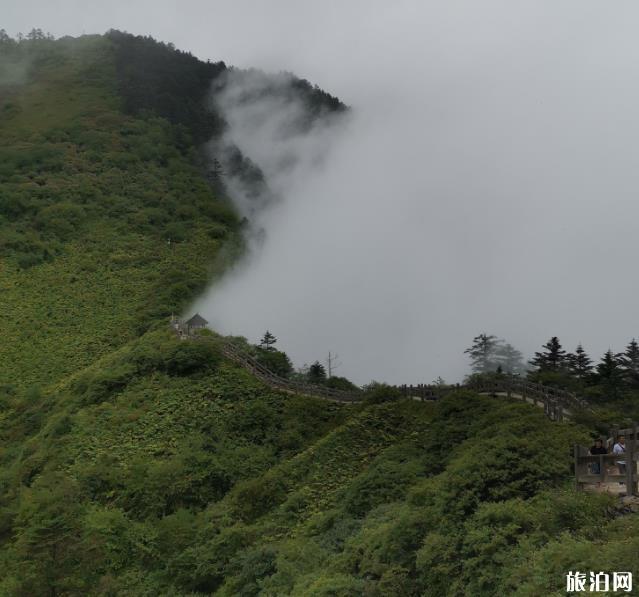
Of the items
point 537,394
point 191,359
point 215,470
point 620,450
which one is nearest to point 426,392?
point 537,394

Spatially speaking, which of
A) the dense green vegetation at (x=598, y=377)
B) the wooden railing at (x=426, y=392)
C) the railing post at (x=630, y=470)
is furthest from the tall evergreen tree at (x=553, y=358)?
the railing post at (x=630, y=470)

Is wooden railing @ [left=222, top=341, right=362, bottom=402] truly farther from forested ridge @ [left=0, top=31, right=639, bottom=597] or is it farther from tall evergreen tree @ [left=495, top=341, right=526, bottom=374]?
tall evergreen tree @ [left=495, top=341, right=526, bottom=374]

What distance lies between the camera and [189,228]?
247 ft

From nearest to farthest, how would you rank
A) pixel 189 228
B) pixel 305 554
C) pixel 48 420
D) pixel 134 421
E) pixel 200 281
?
pixel 305 554
pixel 134 421
pixel 48 420
pixel 200 281
pixel 189 228

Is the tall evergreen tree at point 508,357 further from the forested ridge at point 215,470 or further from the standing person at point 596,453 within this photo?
the standing person at point 596,453

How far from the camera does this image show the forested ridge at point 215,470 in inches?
564

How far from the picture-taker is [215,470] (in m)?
27.6

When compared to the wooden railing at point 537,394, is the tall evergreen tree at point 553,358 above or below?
above

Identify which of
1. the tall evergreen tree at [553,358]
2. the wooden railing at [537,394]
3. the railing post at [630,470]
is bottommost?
the railing post at [630,470]

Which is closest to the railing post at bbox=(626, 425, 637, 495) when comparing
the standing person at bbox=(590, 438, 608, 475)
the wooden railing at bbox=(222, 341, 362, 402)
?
the standing person at bbox=(590, 438, 608, 475)

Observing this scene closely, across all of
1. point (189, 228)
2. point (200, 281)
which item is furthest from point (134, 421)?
point (189, 228)

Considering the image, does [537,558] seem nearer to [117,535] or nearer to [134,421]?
[117,535]

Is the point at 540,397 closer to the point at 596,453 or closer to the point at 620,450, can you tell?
the point at 596,453

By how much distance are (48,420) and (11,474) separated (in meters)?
5.63
